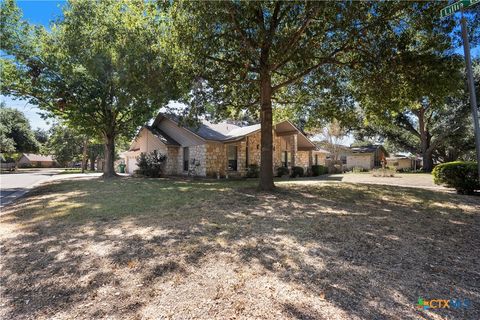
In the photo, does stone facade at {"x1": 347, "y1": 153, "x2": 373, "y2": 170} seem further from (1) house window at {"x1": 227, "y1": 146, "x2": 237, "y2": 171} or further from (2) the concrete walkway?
(2) the concrete walkway

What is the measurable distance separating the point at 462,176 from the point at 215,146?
1376 centimetres

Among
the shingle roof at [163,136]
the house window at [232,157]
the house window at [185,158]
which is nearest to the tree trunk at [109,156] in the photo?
the shingle roof at [163,136]

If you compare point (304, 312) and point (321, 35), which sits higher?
point (321, 35)

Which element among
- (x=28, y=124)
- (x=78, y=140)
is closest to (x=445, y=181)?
(x=78, y=140)

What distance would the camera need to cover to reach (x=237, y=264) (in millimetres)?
3502

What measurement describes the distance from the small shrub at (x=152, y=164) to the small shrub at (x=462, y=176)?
58.5 ft

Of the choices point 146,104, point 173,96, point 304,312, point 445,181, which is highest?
point 146,104

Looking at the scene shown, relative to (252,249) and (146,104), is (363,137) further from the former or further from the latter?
(252,249)

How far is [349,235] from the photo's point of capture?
15.6 ft

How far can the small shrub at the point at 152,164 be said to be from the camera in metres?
20.4

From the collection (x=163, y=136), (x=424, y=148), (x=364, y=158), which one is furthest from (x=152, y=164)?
(x=364, y=158)

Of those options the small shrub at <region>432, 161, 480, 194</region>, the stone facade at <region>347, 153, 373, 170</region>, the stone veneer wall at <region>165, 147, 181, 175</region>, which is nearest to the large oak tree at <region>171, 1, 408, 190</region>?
the small shrub at <region>432, 161, 480, 194</region>

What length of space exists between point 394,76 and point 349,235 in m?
7.87

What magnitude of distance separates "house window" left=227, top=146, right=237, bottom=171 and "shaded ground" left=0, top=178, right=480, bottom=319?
1298 cm
